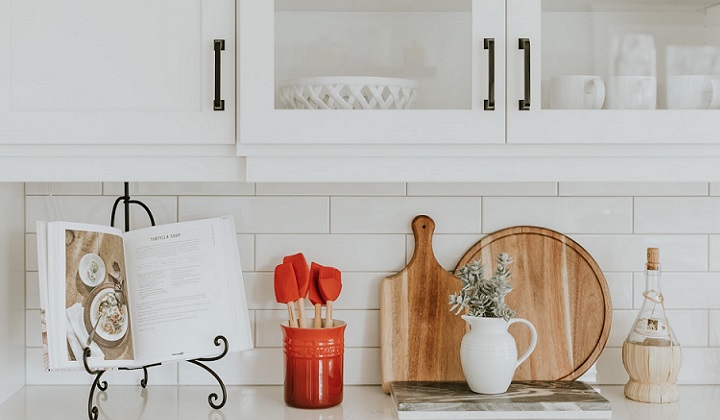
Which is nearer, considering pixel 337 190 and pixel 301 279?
pixel 301 279

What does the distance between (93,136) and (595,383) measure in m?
1.17

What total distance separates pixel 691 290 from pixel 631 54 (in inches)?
24.2

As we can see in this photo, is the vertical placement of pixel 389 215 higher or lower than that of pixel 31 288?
higher

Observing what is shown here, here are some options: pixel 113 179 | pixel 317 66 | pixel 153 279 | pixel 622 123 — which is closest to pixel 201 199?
pixel 153 279

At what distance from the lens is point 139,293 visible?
5.23 ft

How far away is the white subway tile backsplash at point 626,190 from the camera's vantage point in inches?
68.1

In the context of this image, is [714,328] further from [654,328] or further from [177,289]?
[177,289]

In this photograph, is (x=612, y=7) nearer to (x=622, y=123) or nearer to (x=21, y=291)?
(x=622, y=123)

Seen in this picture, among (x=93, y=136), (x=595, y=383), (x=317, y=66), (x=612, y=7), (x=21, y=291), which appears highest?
(x=612, y=7)

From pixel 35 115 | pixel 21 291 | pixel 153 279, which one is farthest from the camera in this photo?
pixel 21 291

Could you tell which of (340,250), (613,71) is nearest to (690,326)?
(613,71)

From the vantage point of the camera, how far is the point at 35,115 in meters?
1.37

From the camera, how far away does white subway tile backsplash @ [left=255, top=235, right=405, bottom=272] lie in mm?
1717

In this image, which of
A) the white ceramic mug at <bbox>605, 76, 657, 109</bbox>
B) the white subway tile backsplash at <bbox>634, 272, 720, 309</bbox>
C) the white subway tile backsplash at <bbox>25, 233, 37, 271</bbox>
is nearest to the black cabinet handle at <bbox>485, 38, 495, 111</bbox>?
the white ceramic mug at <bbox>605, 76, 657, 109</bbox>
